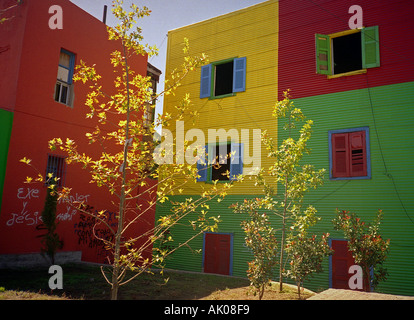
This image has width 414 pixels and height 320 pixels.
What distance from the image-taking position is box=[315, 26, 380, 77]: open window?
1069 centimetres

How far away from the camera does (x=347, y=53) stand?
1191cm

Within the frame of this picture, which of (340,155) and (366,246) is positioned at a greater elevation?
(340,155)

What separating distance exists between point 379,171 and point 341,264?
284 cm

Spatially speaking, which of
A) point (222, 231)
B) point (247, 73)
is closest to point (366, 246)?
point (222, 231)

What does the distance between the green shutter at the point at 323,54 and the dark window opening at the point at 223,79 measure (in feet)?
11.9

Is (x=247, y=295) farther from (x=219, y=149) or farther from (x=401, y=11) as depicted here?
(x=401, y=11)

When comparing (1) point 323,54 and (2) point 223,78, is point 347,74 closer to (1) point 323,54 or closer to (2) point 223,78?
(1) point 323,54

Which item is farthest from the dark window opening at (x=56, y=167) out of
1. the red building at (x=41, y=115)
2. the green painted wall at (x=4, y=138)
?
the green painted wall at (x=4, y=138)

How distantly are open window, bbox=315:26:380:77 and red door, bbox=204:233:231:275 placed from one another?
6.43 m

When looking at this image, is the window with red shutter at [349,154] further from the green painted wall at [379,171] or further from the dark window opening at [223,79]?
the dark window opening at [223,79]

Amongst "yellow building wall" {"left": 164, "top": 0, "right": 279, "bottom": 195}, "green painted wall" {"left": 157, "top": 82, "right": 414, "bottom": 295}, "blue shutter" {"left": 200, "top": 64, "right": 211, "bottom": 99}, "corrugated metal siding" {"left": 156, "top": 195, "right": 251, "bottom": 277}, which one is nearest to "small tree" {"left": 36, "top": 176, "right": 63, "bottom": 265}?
"corrugated metal siding" {"left": 156, "top": 195, "right": 251, "bottom": 277}

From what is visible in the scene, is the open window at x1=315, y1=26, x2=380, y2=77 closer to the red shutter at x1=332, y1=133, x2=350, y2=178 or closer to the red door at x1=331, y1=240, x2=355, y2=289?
the red shutter at x1=332, y1=133, x2=350, y2=178

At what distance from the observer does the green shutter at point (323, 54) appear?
11.3 m

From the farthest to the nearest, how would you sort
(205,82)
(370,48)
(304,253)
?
(205,82) → (370,48) → (304,253)
